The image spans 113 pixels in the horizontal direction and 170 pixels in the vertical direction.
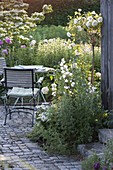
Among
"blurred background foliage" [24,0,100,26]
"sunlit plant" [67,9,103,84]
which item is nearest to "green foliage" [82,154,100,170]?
"sunlit plant" [67,9,103,84]

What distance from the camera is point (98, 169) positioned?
418cm

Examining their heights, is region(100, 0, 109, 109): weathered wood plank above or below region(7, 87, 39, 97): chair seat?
above

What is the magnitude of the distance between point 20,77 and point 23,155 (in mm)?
1676

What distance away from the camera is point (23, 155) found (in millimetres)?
5602

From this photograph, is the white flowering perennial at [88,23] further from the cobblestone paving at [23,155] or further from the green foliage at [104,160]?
the green foliage at [104,160]

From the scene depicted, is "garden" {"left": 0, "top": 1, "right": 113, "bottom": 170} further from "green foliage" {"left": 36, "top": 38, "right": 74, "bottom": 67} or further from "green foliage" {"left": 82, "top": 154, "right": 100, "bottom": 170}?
→ "green foliage" {"left": 36, "top": 38, "right": 74, "bottom": 67}

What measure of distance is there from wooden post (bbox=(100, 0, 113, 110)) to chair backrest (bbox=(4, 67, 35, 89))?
1.19 meters

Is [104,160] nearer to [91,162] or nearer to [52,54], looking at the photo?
[91,162]

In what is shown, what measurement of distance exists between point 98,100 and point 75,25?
1109 mm

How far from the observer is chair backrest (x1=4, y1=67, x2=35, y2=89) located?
22.8 ft

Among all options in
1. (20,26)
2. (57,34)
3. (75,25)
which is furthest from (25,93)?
(57,34)

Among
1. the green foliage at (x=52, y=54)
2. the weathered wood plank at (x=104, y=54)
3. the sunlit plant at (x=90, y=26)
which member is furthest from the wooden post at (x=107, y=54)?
the green foliage at (x=52, y=54)

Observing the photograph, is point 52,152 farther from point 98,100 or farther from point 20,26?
point 20,26

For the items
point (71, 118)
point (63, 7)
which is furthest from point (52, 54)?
point (63, 7)
